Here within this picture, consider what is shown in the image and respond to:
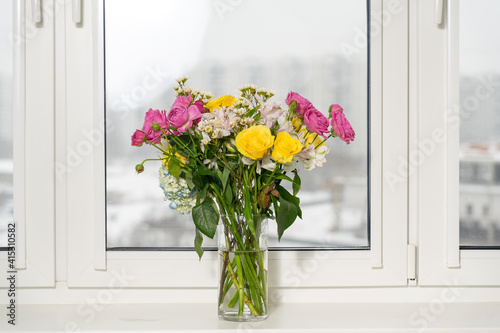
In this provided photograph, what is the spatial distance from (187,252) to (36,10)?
2.12 feet

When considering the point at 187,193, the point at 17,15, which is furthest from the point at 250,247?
the point at 17,15

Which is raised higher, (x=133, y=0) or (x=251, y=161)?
(x=133, y=0)

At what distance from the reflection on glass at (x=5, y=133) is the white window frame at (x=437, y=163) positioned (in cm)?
93

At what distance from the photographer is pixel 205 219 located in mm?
996

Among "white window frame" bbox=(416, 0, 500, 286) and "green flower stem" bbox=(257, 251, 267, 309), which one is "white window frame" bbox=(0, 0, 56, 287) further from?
"white window frame" bbox=(416, 0, 500, 286)

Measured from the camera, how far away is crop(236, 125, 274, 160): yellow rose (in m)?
0.92

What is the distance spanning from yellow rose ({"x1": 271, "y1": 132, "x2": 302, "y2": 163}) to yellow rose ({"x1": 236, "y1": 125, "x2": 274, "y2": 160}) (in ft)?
0.06

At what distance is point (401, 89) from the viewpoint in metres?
1.18

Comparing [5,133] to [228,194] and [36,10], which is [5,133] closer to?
[36,10]

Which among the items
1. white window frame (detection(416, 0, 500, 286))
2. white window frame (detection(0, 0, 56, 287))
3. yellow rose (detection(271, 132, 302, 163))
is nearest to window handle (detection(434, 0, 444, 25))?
white window frame (detection(416, 0, 500, 286))

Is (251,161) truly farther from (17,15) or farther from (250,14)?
(17,15)

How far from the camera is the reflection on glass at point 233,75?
3.92 ft

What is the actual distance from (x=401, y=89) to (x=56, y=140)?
A: 0.80m

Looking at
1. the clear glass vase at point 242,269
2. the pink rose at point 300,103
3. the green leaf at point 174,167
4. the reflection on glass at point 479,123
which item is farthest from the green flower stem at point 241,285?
the reflection on glass at point 479,123
